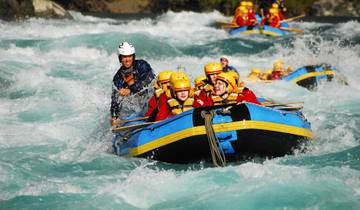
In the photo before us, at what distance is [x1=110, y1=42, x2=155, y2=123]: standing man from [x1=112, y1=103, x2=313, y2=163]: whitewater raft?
131 centimetres

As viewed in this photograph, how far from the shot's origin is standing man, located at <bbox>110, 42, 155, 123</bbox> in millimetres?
8969

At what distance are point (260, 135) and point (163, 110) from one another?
1.43m

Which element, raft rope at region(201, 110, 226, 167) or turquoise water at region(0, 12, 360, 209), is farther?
raft rope at region(201, 110, 226, 167)

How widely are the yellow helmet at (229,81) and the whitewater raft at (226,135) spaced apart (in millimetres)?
426

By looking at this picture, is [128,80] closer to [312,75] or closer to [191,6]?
[312,75]

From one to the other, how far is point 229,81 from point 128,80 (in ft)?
6.36

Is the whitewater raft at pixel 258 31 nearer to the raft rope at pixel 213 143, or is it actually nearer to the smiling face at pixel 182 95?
the smiling face at pixel 182 95

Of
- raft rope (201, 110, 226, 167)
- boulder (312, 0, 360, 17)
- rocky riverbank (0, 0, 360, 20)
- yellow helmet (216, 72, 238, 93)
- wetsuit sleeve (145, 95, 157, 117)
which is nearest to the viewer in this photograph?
raft rope (201, 110, 226, 167)

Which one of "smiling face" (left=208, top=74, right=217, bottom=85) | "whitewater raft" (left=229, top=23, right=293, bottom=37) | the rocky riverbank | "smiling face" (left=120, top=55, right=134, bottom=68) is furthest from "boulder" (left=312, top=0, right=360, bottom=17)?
"smiling face" (left=208, top=74, right=217, bottom=85)

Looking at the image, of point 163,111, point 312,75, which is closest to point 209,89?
point 163,111

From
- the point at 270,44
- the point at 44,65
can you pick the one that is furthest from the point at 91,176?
the point at 270,44

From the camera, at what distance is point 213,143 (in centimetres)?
720

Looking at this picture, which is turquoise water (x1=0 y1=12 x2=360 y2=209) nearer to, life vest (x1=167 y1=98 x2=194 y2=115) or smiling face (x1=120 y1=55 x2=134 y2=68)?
life vest (x1=167 y1=98 x2=194 y2=115)

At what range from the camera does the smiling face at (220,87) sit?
7.70 meters
